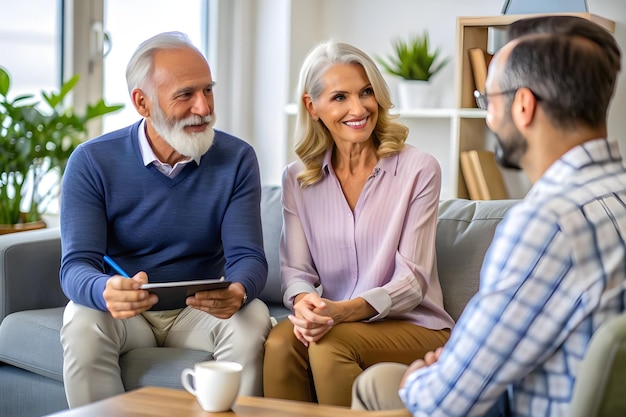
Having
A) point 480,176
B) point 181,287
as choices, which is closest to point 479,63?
point 480,176

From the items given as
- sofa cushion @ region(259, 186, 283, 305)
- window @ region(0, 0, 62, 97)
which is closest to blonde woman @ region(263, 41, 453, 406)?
sofa cushion @ region(259, 186, 283, 305)

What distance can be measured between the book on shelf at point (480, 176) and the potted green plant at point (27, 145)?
142cm

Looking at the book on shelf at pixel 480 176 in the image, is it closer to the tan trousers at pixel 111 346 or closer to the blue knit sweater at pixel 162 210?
the blue knit sweater at pixel 162 210

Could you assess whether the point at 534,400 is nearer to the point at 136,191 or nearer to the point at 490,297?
the point at 490,297

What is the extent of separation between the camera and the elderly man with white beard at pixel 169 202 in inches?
93.1

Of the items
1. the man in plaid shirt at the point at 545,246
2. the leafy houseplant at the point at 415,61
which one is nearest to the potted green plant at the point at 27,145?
the leafy houseplant at the point at 415,61

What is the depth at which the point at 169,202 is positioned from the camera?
2.45 meters

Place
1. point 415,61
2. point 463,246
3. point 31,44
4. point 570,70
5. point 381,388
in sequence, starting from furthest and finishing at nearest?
point 415,61 → point 31,44 → point 463,246 → point 381,388 → point 570,70

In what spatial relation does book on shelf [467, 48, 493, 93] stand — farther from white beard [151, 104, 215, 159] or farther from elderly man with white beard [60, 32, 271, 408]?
white beard [151, 104, 215, 159]

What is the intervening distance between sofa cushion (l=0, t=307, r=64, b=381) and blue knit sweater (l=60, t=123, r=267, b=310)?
0.22 m

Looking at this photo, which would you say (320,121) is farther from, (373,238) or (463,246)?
(463,246)

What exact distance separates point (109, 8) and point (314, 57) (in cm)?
160

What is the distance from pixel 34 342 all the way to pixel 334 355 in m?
0.88

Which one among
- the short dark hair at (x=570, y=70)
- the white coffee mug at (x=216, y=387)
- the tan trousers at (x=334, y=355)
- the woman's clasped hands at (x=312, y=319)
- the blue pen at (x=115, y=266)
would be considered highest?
the short dark hair at (x=570, y=70)
